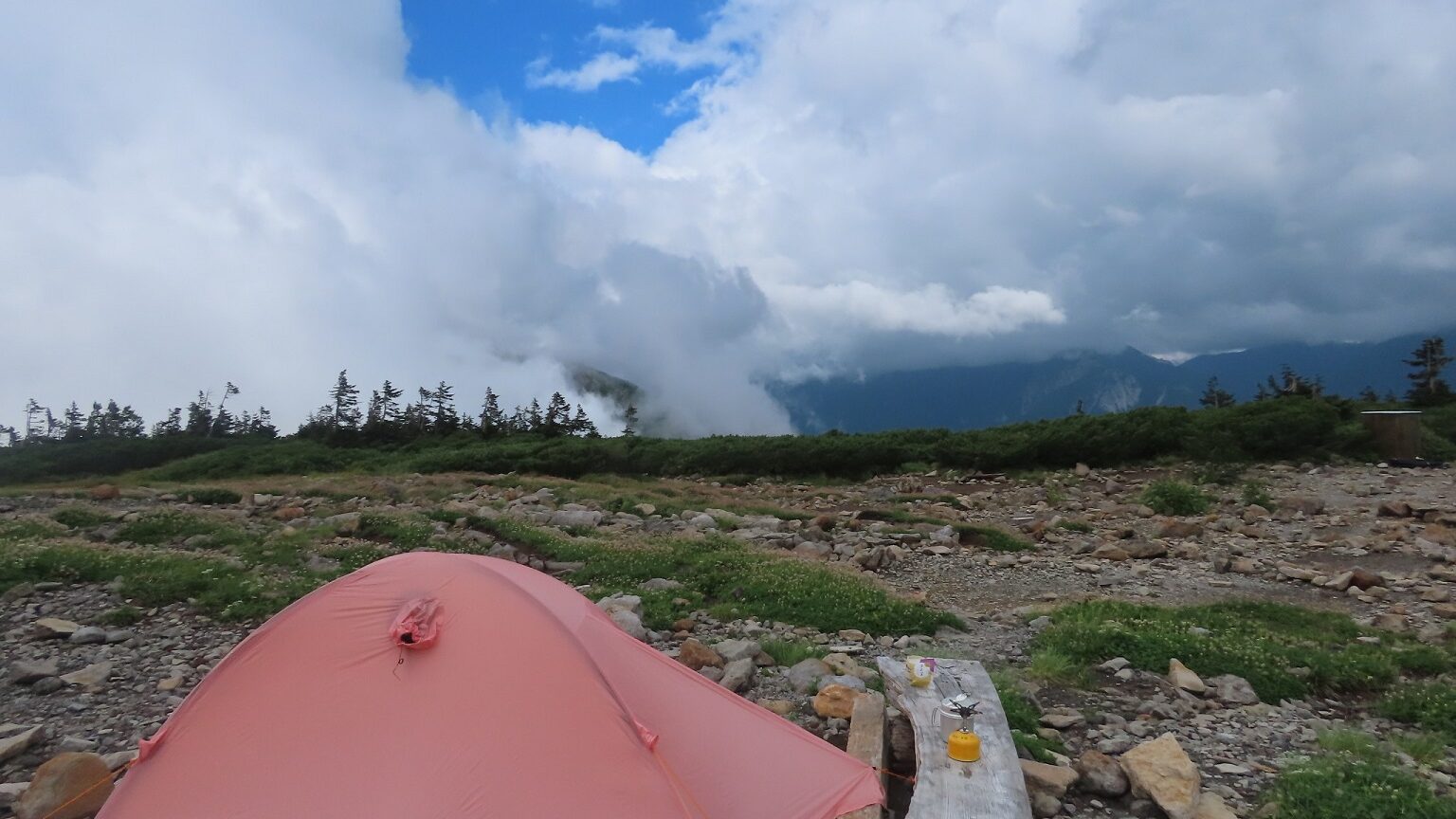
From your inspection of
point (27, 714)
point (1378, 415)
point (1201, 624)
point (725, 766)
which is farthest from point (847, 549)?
point (1378, 415)

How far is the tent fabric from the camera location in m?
4.13

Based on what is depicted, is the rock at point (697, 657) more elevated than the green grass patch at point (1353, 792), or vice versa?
the rock at point (697, 657)

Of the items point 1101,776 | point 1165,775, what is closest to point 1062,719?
point 1101,776

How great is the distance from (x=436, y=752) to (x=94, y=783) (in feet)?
8.65

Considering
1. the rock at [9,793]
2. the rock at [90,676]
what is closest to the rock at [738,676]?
the rock at [9,793]

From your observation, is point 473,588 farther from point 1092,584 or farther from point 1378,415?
point 1378,415

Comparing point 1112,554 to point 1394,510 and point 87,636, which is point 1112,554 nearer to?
point 1394,510

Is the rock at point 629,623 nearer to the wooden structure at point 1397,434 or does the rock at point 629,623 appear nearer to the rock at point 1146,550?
the rock at point 1146,550

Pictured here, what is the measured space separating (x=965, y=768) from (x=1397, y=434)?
28.9 meters

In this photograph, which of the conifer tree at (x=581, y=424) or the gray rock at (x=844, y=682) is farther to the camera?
the conifer tree at (x=581, y=424)

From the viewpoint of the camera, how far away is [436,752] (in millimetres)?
4203

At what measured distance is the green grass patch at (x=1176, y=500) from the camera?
18.3 meters

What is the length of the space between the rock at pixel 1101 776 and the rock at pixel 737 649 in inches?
128

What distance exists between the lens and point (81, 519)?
14.9m
